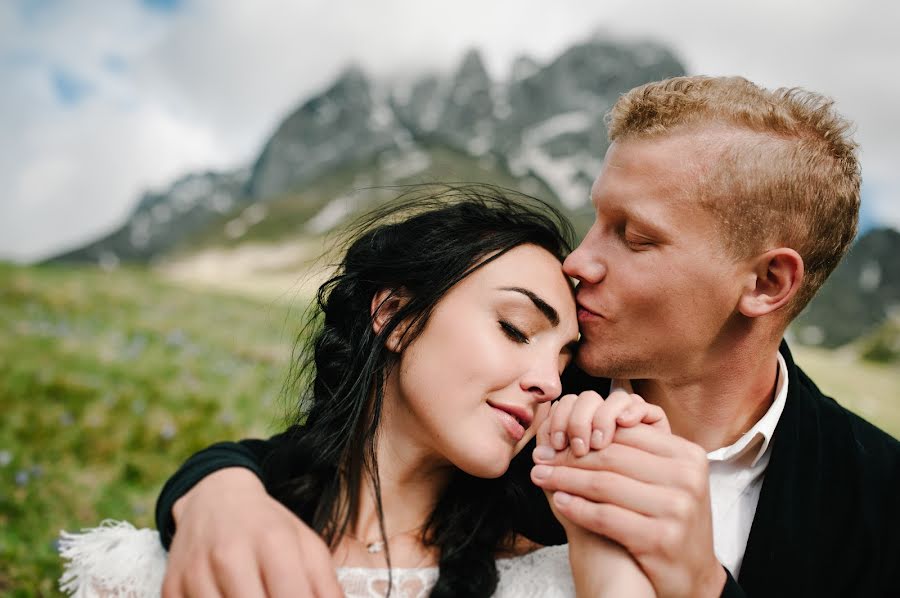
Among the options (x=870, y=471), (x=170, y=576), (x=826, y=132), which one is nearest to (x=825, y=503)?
(x=870, y=471)

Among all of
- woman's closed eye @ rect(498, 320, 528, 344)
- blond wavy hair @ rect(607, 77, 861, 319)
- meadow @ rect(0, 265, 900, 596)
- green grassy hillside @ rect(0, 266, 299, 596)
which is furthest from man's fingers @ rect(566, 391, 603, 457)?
meadow @ rect(0, 265, 900, 596)

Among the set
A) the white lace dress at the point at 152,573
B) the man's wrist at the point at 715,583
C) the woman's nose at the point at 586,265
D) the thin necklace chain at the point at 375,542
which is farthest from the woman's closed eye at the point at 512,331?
the man's wrist at the point at 715,583

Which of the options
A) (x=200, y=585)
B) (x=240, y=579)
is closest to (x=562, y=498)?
(x=240, y=579)

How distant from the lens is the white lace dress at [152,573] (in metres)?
3.08

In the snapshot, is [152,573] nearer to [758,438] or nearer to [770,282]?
[758,438]

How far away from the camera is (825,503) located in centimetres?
367

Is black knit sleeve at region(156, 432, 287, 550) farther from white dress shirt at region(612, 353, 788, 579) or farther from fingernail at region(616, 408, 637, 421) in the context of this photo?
white dress shirt at region(612, 353, 788, 579)

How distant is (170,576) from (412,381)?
134cm

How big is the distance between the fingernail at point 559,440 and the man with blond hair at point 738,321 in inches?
49.0

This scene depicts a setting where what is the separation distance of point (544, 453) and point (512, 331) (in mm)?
745

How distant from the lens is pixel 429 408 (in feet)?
10.6

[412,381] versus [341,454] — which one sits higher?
[412,381]

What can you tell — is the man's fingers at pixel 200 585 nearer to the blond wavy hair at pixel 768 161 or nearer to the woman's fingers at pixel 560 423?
the woman's fingers at pixel 560 423

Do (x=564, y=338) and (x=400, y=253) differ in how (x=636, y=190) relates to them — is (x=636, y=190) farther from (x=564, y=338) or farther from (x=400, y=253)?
(x=400, y=253)
